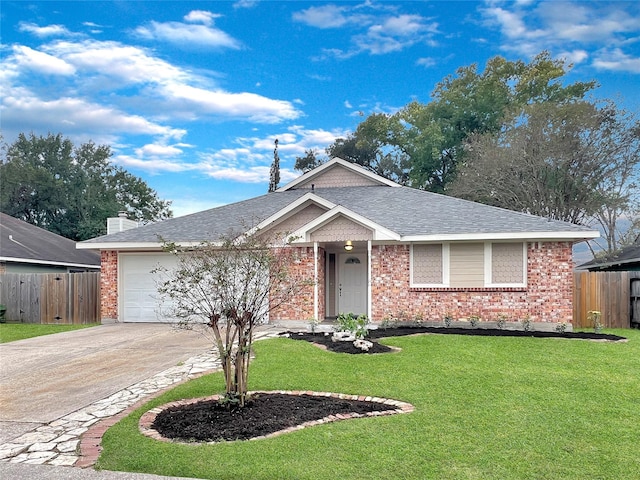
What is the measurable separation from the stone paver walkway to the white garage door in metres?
8.15

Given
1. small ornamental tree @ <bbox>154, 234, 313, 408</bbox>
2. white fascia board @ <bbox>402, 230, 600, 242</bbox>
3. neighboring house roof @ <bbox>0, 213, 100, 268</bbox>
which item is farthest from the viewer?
neighboring house roof @ <bbox>0, 213, 100, 268</bbox>

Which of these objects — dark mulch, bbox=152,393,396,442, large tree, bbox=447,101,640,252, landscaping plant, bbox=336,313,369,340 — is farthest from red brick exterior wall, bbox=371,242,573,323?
large tree, bbox=447,101,640,252

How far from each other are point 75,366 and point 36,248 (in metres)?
14.9

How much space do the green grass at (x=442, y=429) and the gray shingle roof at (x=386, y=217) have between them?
16.8 feet

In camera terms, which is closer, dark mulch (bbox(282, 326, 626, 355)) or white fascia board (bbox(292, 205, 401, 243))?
dark mulch (bbox(282, 326, 626, 355))

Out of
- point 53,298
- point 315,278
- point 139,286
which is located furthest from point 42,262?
point 315,278

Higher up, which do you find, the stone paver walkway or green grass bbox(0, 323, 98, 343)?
the stone paver walkway

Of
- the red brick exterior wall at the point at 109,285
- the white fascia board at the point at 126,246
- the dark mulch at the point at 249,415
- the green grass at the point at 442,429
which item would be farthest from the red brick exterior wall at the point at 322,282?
the dark mulch at the point at 249,415

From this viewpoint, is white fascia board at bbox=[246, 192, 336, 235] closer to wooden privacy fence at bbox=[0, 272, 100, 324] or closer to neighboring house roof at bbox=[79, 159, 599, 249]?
neighboring house roof at bbox=[79, 159, 599, 249]

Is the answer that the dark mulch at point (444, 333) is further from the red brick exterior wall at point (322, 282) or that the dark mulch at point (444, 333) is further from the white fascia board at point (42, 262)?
the white fascia board at point (42, 262)

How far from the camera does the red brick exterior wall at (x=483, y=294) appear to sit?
12641 millimetres

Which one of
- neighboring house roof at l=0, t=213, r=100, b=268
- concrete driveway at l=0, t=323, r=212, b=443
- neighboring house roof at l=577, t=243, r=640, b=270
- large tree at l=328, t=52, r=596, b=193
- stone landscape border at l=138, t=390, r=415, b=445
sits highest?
large tree at l=328, t=52, r=596, b=193

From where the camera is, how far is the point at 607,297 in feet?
47.4

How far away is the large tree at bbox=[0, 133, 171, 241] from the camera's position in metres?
35.1
